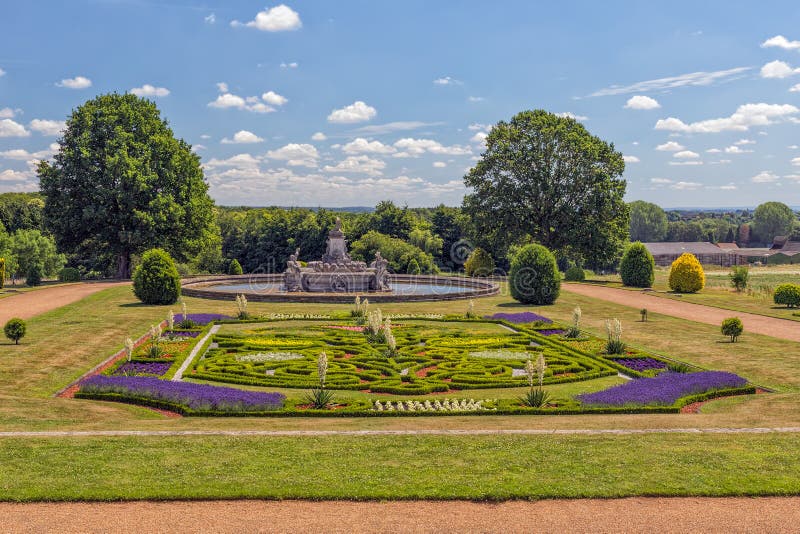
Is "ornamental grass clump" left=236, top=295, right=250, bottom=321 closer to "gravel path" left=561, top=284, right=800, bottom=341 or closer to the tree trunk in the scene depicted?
"gravel path" left=561, top=284, right=800, bottom=341

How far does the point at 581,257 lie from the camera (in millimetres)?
60031

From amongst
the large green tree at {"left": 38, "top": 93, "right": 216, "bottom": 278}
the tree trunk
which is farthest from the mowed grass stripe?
the tree trunk

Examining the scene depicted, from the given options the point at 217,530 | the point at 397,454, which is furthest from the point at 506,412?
the point at 217,530

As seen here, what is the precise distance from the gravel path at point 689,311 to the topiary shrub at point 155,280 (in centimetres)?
2752

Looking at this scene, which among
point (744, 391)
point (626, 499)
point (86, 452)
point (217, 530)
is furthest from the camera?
point (744, 391)

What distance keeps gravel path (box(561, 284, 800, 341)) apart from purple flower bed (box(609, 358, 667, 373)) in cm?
818

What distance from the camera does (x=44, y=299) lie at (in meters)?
41.1

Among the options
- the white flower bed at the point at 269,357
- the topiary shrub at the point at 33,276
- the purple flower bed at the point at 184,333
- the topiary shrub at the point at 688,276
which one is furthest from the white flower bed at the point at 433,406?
the topiary shrub at the point at 33,276

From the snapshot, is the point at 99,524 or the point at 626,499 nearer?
the point at 99,524

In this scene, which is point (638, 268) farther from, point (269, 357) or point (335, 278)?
point (269, 357)

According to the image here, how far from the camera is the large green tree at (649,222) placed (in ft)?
613

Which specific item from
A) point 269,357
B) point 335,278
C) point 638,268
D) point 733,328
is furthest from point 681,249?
point 269,357

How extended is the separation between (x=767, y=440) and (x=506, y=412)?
568 centimetres

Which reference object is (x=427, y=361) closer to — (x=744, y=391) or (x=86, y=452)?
(x=744, y=391)
